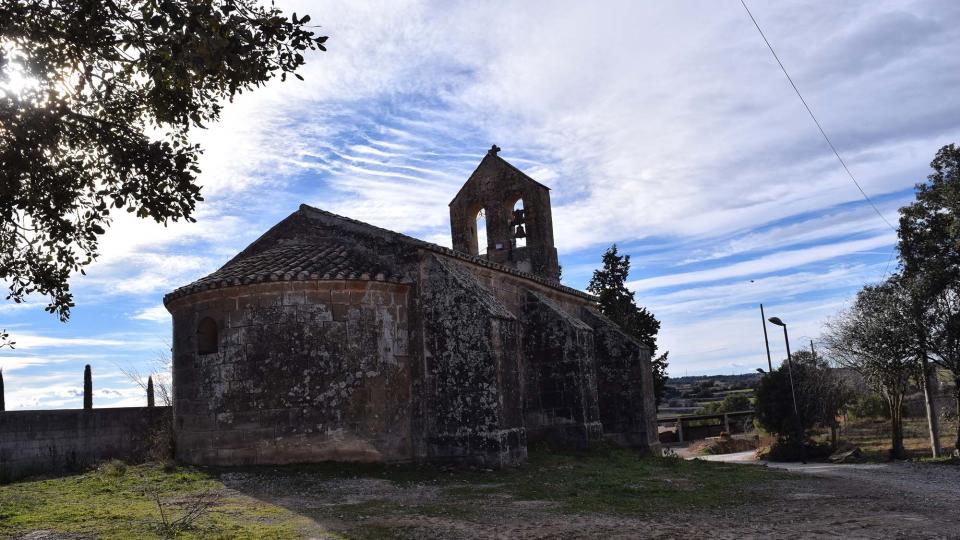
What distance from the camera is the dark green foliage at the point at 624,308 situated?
96.6 ft

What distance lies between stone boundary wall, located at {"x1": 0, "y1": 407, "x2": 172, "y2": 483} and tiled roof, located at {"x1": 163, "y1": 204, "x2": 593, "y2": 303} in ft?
15.1

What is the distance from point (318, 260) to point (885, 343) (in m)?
18.6

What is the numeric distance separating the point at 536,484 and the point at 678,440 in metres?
25.9

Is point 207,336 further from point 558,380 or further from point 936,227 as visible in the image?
point 936,227

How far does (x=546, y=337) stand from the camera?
16.9 m

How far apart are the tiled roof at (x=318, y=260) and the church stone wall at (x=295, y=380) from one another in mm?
197

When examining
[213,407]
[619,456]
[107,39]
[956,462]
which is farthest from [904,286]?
[107,39]

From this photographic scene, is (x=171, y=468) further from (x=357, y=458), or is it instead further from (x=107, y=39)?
(x=107, y=39)

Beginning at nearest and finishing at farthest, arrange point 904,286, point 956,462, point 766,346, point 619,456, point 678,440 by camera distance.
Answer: point 619,456 < point 956,462 < point 904,286 < point 766,346 < point 678,440

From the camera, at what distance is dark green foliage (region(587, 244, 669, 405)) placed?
96.6 feet

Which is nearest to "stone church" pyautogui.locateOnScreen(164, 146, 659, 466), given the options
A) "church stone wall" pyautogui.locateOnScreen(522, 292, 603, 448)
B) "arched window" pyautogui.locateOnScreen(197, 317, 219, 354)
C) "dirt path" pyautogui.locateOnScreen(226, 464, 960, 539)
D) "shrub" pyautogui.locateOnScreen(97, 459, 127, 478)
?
"arched window" pyautogui.locateOnScreen(197, 317, 219, 354)

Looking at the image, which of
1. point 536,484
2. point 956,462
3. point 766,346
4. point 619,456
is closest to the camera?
point 536,484

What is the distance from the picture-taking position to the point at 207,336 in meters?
13.2

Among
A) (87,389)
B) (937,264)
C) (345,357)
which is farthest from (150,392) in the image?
(937,264)
